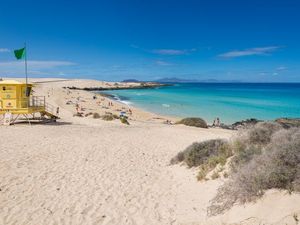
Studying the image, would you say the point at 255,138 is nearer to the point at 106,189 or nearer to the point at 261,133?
the point at 261,133

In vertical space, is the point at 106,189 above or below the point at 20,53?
below

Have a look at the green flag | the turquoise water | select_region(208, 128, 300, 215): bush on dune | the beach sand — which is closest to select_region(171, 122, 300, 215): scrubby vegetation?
select_region(208, 128, 300, 215): bush on dune

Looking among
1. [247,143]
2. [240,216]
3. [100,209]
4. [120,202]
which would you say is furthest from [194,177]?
[240,216]

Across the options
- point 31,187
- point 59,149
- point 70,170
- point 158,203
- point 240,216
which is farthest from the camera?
point 59,149

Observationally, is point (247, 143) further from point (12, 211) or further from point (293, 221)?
point (12, 211)

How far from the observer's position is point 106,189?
28.6 ft

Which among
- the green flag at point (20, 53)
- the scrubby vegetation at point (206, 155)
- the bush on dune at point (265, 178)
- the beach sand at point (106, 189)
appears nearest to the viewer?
the bush on dune at point (265, 178)

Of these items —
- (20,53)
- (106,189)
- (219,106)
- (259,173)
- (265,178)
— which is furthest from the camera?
(219,106)

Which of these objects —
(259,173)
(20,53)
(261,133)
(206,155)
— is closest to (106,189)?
(206,155)

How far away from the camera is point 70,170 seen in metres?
10.6

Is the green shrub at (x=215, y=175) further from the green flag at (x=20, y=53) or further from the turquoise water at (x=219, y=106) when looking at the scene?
the turquoise water at (x=219, y=106)

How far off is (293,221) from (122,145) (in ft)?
37.9

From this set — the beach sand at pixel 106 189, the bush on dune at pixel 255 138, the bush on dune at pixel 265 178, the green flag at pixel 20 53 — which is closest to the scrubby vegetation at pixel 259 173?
the bush on dune at pixel 265 178

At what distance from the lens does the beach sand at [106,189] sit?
604cm
